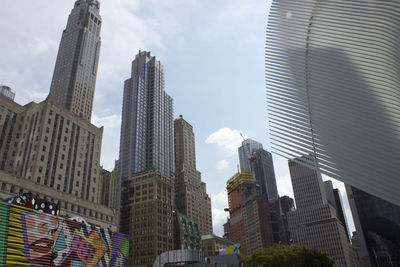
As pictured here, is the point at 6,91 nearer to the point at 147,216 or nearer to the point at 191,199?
the point at 147,216

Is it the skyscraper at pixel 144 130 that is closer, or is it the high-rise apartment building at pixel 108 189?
the high-rise apartment building at pixel 108 189

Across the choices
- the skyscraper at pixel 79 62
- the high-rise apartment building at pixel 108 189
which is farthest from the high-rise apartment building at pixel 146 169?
the skyscraper at pixel 79 62

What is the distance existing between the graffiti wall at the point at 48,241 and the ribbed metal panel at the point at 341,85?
2062 cm

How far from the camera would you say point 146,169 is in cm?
15812

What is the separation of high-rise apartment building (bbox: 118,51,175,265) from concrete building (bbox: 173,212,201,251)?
4822 millimetres

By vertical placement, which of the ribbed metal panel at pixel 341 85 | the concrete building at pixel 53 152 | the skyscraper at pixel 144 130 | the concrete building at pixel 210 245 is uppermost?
the skyscraper at pixel 144 130

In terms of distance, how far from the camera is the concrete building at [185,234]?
135 meters

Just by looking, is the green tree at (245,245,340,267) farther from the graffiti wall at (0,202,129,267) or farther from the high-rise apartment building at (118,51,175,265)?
the high-rise apartment building at (118,51,175,265)

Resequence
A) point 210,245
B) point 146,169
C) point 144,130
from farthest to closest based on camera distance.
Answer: point 144,130 → point 210,245 → point 146,169

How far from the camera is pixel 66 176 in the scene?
320 feet

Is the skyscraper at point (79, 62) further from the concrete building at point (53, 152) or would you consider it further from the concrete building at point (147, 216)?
the concrete building at point (53, 152)

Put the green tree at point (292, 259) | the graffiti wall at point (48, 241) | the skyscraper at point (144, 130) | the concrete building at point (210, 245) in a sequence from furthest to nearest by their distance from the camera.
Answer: the skyscraper at point (144, 130)
the concrete building at point (210, 245)
the green tree at point (292, 259)
the graffiti wall at point (48, 241)

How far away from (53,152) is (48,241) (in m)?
73.9

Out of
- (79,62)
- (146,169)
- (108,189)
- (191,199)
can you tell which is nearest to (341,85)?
(108,189)
